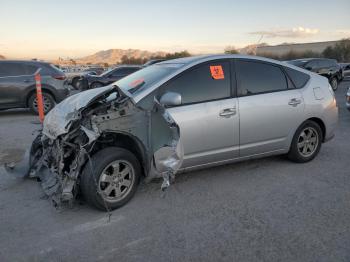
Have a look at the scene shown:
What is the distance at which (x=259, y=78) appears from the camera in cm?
492

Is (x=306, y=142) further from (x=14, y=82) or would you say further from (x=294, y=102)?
(x=14, y=82)

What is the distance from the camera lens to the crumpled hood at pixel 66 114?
3908 millimetres

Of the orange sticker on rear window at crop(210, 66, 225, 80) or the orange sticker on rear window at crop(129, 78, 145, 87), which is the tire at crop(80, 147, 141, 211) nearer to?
the orange sticker on rear window at crop(129, 78, 145, 87)

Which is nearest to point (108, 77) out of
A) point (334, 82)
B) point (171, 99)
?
point (334, 82)

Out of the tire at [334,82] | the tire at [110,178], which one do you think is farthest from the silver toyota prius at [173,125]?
the tire at [334,82]

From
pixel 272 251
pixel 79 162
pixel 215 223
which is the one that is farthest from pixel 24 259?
pixel 272 251

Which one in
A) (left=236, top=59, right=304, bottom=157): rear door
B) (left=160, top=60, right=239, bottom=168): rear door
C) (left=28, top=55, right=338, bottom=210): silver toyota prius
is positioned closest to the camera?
(left=28, top=55, right=338, bottom=210): silver toyota prius

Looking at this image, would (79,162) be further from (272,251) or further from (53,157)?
(272,251)

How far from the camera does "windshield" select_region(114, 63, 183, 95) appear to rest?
14.3 ft

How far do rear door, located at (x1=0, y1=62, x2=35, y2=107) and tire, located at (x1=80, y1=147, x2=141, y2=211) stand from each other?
806 centimetres

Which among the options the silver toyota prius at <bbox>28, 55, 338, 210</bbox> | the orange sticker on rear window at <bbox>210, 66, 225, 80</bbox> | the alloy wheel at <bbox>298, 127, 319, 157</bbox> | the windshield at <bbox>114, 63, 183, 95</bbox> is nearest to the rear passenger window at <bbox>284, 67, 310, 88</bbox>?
the silver toyota prius at <bbox>28, 55, 338, 210</bbox>

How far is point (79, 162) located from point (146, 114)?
0.92 meters

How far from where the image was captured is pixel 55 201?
380cm

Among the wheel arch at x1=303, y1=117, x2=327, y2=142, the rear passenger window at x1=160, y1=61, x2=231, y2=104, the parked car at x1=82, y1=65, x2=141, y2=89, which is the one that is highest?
the rear passenger window at x1=160, y1=61, x2=231, y2=104
